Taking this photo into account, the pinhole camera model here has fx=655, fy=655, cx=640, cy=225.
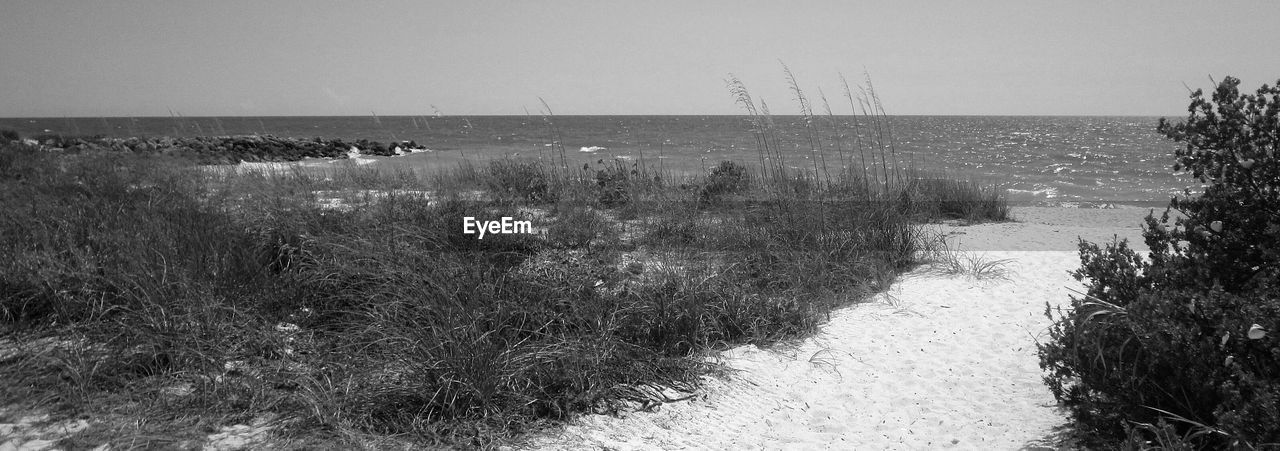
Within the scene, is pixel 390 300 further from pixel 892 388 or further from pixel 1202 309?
pixel 1202 309

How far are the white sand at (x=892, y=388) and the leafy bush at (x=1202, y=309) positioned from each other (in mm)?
585

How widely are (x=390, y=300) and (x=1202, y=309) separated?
4246 mm

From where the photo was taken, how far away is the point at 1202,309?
9.19 feet

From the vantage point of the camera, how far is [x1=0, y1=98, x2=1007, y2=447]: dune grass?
325 cm

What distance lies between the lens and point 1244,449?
2408 millimetres

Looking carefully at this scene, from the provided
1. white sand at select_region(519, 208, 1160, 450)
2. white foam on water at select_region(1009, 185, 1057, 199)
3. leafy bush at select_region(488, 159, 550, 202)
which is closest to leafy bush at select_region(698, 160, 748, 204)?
leafy bush at select_region(488, 159, 550, 202)

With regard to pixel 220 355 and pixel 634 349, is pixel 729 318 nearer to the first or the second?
pixel 634 349

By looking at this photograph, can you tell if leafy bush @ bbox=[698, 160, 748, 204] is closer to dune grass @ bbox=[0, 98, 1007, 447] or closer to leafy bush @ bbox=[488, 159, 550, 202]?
dune grass @ bbox=[0, 98, 1007, 447]

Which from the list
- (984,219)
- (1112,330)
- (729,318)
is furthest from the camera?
(984,219)

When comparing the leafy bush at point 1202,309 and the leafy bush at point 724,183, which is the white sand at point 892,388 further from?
the leafy bush at point 724,183

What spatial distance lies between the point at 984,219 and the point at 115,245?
36.9 ft

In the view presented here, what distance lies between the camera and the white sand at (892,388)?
350 cm

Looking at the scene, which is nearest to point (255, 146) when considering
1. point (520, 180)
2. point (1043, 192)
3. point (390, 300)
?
point (520, 180)

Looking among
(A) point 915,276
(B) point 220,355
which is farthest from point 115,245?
(A) point 915,276
